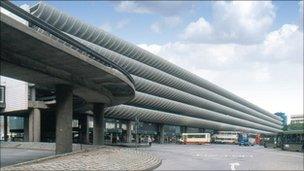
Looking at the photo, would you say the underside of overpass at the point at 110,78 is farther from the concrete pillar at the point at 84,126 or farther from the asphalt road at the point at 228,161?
the asphalt road at the point at 228,161

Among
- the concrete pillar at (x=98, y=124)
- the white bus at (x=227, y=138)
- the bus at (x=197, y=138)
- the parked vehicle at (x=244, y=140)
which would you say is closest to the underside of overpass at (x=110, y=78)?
the concrete pillar at (x=98, y=124)

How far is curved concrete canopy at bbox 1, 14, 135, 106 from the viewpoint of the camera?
2342 centimetres

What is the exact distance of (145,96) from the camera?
325 ft

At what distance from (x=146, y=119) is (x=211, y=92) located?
51683 mm

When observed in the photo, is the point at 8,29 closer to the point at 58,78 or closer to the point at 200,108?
the point at 58,78

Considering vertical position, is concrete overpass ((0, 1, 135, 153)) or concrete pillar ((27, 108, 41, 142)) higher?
concrete overpass ((0, 1, 135, 153))

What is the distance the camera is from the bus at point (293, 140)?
197 ft

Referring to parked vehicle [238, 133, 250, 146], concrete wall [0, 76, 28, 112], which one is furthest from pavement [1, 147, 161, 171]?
parked vehicle [238, 133, 250, 146]

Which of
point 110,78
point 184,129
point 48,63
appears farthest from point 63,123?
point 184,129

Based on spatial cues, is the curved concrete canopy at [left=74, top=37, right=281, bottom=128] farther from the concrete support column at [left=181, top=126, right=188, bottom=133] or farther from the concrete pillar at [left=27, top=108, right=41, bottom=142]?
the concrete pillar at [left=27, top=108, right=41, bottom=142]

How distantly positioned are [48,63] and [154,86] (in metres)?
75.3

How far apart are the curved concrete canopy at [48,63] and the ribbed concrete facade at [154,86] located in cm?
3988

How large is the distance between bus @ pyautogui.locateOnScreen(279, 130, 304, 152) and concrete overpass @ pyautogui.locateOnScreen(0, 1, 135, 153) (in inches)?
980

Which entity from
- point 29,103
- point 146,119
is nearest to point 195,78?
point 146,119
